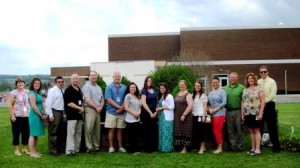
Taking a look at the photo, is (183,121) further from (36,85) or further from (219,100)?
(36,85)

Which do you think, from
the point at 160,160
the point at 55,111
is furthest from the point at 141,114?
the point at 55,111

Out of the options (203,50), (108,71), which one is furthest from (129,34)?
(108,71)

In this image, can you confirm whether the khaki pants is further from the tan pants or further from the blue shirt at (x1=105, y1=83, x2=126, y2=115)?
the blue shirt at (x1=105, y1=83, x2=126, y2=115)

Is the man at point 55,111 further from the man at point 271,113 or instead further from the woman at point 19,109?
the man at point 271,113

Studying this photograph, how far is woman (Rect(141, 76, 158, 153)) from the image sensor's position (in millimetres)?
11758

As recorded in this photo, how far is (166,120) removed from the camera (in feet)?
38.7

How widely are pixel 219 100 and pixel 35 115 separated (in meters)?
4.39

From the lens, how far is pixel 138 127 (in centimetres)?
1190

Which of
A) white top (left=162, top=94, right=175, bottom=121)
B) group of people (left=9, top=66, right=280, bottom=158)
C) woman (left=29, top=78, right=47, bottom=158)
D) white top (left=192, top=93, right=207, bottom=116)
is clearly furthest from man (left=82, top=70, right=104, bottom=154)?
white top (left=192, top=93, right=207, bottom=116)

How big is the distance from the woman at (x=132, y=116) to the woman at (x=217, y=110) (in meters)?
1.79

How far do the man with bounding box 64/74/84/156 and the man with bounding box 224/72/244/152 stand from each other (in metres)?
3.54

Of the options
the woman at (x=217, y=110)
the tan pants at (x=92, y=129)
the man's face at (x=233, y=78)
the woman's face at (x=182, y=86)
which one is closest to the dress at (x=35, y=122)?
the tan pants at (x=92, y=129)

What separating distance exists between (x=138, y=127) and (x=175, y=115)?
0.96 meters

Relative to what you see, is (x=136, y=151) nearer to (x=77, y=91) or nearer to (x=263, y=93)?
(x=77, y=91)
